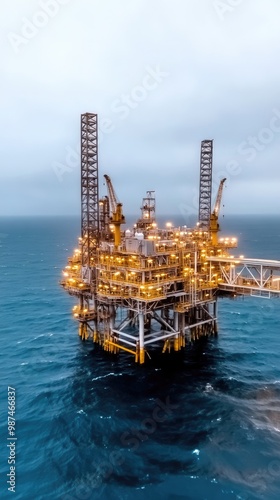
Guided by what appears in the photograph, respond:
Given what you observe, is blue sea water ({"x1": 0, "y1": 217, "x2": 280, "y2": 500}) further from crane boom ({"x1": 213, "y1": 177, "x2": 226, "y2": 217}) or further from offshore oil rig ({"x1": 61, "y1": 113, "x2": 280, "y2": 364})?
crane boom ({"x1": 213, "y1": 177, "x2": 226, "y2": 217})

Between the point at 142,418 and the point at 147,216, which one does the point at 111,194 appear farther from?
the point at 142,418

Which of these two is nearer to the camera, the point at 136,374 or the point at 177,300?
the point at 136,374

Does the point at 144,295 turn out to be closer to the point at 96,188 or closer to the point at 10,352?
the point at 96,188

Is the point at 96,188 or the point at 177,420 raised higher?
the point at 96,188

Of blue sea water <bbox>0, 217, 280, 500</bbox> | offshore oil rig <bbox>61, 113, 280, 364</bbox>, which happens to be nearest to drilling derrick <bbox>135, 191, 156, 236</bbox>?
offshore oil rig <bbox>61, 113, 280, 364</bbox>

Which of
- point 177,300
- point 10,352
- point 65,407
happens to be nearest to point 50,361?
point 10,352

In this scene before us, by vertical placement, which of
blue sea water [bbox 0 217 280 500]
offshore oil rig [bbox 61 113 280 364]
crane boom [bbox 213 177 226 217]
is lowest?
blue sea water [bbox 0 217 280 500]
